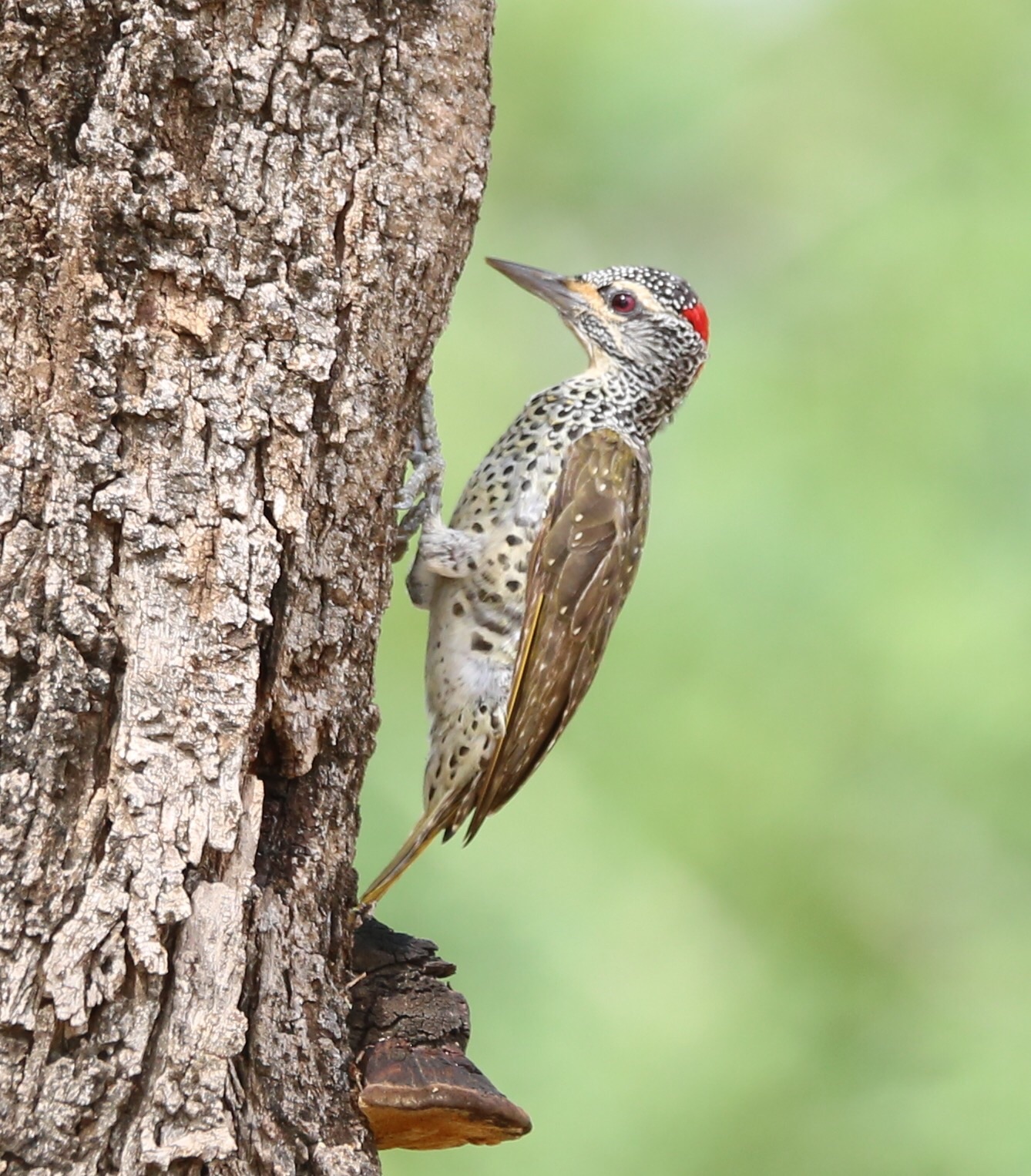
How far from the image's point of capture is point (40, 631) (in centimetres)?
213

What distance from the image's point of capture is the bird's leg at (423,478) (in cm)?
341

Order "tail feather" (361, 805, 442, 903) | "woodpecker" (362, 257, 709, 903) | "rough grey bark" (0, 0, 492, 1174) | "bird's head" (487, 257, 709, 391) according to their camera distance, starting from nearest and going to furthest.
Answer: "rough grey bark" (0, 0, 492, 1174) → "tail feather" (361, 805, 442, 903) → "woodpecker" (362, 257, 709, 903) → "bird's head" (487, 257, 709, 391)

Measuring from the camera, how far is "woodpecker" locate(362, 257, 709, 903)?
382cm

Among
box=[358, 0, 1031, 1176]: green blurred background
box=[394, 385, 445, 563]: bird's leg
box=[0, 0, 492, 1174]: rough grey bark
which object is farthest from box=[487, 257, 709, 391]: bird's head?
box=[0, 0, 492, 1174]: rough grey bark

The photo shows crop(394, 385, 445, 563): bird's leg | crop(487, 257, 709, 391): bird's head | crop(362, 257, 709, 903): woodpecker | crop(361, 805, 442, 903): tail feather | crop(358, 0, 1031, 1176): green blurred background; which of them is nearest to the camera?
crop(394, 385, 445, 563): bird's leg

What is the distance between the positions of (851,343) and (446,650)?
131 inches

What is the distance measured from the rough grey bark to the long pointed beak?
1.72 m

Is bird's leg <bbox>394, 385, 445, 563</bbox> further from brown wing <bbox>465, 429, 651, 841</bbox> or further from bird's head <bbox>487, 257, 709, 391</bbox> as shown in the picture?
bird's head <bbox>487, 257, 709, 391</bbox>

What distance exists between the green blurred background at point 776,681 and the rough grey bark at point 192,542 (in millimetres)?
2927

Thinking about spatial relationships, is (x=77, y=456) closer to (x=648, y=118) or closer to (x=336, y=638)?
(x=336, y=638)

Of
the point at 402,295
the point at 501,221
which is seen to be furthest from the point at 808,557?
the point at 402,295

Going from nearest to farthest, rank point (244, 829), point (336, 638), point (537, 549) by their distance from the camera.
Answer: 1. point (244, 829)
2. point (336, 638)
3. point (537, 549)

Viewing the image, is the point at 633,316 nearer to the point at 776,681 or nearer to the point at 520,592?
the point at 520,592

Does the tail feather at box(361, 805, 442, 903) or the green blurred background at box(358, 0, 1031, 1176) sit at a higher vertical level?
the green blurred background at box(358, 0, 1031, 1176)
